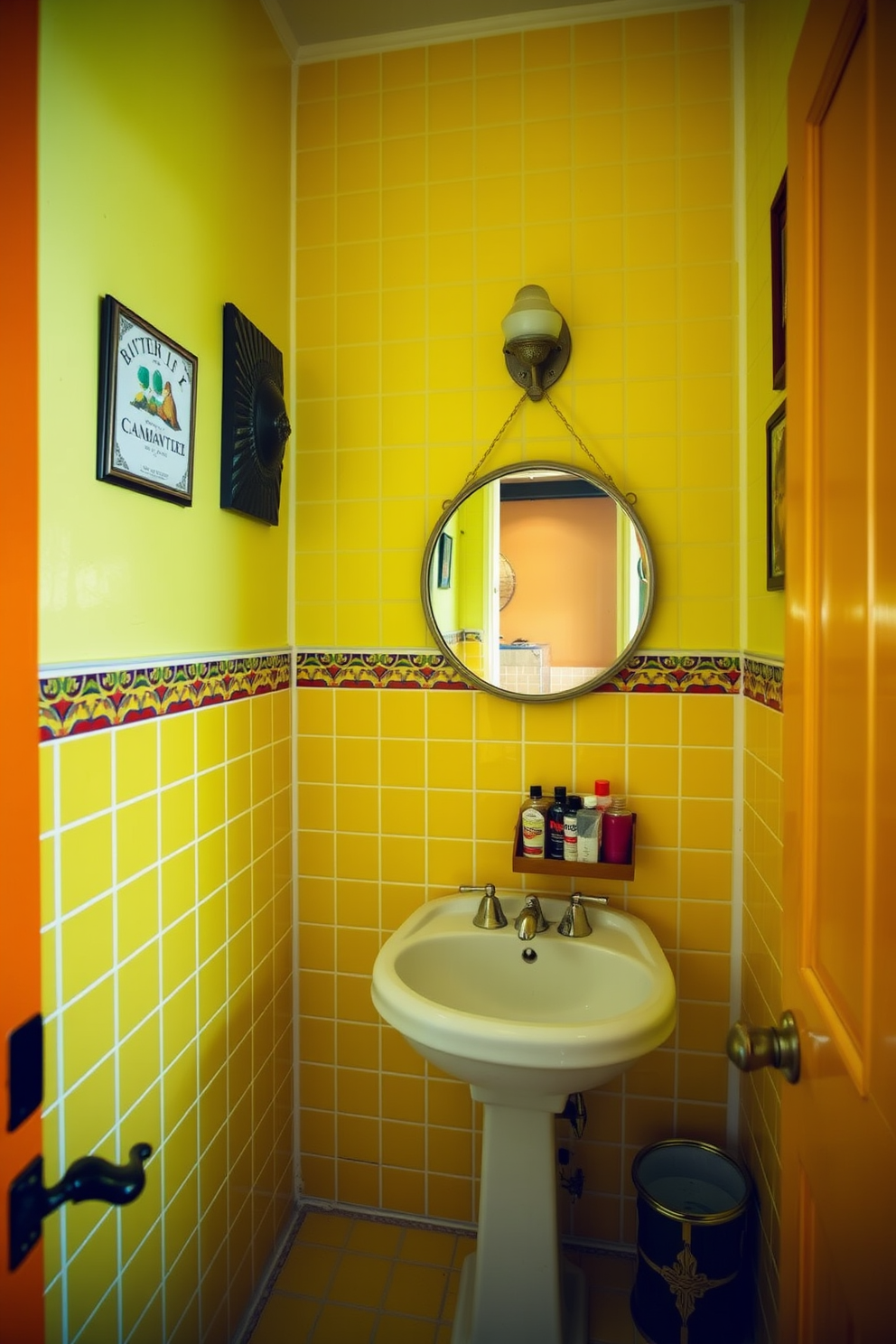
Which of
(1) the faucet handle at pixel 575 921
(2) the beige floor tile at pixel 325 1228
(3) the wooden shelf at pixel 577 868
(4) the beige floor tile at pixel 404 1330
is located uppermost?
→ (3) the wooden shelf at pixel 577 868

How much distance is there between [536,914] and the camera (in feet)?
4.93

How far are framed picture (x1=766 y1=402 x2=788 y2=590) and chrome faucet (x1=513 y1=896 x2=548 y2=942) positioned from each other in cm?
80

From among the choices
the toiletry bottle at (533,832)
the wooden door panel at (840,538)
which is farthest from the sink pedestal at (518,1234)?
the wooden door panel at (840,538)

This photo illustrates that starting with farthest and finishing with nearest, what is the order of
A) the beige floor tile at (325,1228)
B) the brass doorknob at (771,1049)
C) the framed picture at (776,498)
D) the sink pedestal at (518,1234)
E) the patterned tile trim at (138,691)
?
the beige floor tile at (325,1228), the sink pedestal at (518,1234), the framed picture at (776,498), the patterned tile trim at (138,691), the brass doorknob at (771,1049)

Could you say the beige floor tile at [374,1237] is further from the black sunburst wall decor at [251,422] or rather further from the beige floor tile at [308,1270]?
the black sunburst wall decor at [251,422]

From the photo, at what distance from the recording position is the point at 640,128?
1554mm

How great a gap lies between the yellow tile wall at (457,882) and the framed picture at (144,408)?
70 centimetres

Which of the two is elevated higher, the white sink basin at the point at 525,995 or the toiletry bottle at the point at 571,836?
the toiletry bottle at the point at 571,836

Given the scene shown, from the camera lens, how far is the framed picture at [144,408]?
0.99 meters

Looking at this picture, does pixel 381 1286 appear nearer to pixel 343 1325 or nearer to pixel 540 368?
pixel 343 1325

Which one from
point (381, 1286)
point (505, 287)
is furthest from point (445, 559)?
point (381, 1286)

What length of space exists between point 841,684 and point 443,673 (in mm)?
1095

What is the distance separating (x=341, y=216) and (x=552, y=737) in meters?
1.32

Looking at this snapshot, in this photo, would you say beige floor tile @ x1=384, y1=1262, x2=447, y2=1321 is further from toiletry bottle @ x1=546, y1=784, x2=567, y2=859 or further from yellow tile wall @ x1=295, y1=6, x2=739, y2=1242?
toiletry bottle @ x1=546, y1=784, x2=567, y2=859
